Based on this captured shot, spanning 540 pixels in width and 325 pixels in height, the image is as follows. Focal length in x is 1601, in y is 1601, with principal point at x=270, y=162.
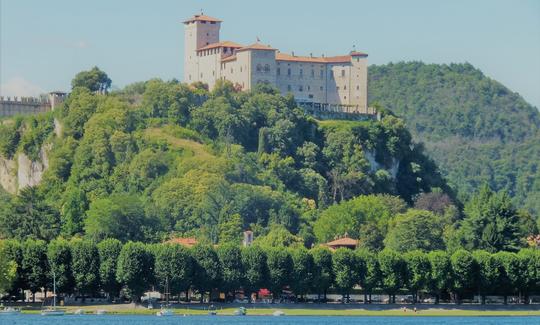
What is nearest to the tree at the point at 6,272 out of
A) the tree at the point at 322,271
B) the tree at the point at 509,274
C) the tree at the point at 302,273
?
the tree at the point at 302,273

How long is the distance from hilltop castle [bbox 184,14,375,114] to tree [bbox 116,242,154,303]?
167 feet

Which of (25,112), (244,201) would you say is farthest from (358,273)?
(25,112)

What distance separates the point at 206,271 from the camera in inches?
4183

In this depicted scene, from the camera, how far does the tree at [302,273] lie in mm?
107000

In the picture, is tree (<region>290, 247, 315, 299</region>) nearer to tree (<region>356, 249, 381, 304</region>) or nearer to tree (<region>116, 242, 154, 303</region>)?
tree (<region>356, 249, 381, 304</region>)

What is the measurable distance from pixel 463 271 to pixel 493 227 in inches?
516

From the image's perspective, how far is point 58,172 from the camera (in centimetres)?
14712

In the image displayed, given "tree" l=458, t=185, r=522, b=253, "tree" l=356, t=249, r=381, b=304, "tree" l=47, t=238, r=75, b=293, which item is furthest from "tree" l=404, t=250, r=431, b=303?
"tree" l=47, t=238, r=75, b=293

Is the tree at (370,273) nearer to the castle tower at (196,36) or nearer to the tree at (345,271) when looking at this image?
the tree at (345,271)

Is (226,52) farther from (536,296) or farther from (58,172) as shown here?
(536,296)

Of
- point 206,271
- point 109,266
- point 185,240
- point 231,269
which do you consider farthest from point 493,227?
point 109,266

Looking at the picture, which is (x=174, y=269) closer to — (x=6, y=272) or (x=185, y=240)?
(x=6, y=272)

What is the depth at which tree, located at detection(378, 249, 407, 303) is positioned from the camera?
108m

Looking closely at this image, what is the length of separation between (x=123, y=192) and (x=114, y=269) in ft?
123
